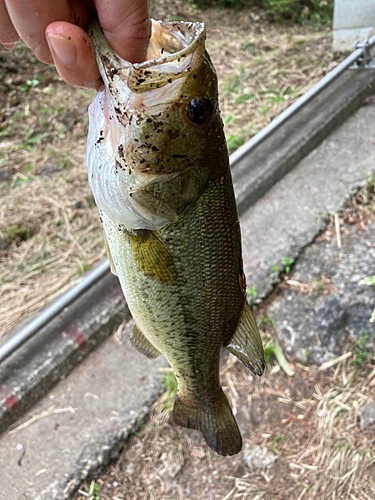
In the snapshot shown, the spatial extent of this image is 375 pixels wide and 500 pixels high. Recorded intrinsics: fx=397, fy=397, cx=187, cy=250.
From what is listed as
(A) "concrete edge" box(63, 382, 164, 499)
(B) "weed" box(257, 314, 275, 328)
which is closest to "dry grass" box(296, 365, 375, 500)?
(B) "weed" box(257, 314, 275, 328)

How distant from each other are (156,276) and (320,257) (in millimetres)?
2272

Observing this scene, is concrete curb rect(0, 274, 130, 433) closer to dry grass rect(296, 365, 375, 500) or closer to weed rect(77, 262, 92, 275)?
weed rect(77, 262, 92, 275)

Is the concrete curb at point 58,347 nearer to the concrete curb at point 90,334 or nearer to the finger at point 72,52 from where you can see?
the concrete curb at point 90,334

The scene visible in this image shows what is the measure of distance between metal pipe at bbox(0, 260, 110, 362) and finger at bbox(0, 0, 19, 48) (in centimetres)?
207

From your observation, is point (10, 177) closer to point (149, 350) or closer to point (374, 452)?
point (149, 350)

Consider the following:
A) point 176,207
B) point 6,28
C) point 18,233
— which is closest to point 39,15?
point 6,28

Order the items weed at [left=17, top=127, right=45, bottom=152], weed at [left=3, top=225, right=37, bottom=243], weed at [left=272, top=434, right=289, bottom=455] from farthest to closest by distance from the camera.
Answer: weed at [left=17, top=127, right=45, bottom=152], weed at [left=3, top=225, right=37, bottom=243], weed at [left=272, top=434, right=289, bottom=455]

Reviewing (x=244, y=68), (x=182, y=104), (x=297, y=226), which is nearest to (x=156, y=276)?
(x=182, y=104)

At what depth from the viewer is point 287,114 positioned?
412 centimetres

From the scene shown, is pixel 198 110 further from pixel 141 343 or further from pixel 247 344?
pixel 141 343

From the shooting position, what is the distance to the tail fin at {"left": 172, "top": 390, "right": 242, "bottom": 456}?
1430mm

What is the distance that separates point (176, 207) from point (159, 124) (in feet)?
0.73

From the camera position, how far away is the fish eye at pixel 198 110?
0.93m

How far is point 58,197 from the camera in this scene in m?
4.00
